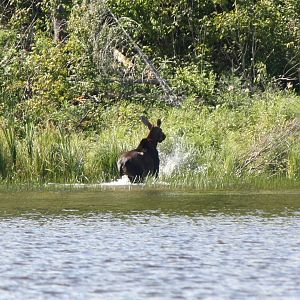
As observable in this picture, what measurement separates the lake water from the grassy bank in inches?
96.5

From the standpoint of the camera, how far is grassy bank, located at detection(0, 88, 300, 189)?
19.6 metres

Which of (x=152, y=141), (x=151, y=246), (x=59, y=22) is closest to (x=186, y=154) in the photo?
(x=152, y=141)

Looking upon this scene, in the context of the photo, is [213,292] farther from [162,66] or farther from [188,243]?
[162,66]

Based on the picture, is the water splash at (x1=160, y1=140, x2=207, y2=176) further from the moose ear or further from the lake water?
the lake water

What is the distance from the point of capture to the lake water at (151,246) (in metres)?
9.38

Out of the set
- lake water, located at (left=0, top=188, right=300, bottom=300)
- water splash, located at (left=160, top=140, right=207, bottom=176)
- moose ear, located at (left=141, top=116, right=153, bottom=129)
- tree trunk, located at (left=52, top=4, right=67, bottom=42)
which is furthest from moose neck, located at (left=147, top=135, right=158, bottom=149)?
tree trunk, located at (left=52, top=4, right=67, bottom=42)

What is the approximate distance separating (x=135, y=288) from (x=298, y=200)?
7139mm

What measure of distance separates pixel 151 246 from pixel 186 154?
8.66 m

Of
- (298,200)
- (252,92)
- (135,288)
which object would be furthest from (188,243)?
(252,92)

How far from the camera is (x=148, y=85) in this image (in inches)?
984

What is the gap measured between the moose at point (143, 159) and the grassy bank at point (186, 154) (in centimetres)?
33

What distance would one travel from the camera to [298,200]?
53.0 ft

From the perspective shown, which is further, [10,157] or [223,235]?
[10,157]

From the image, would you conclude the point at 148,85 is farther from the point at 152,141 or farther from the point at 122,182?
the point at 122,182
